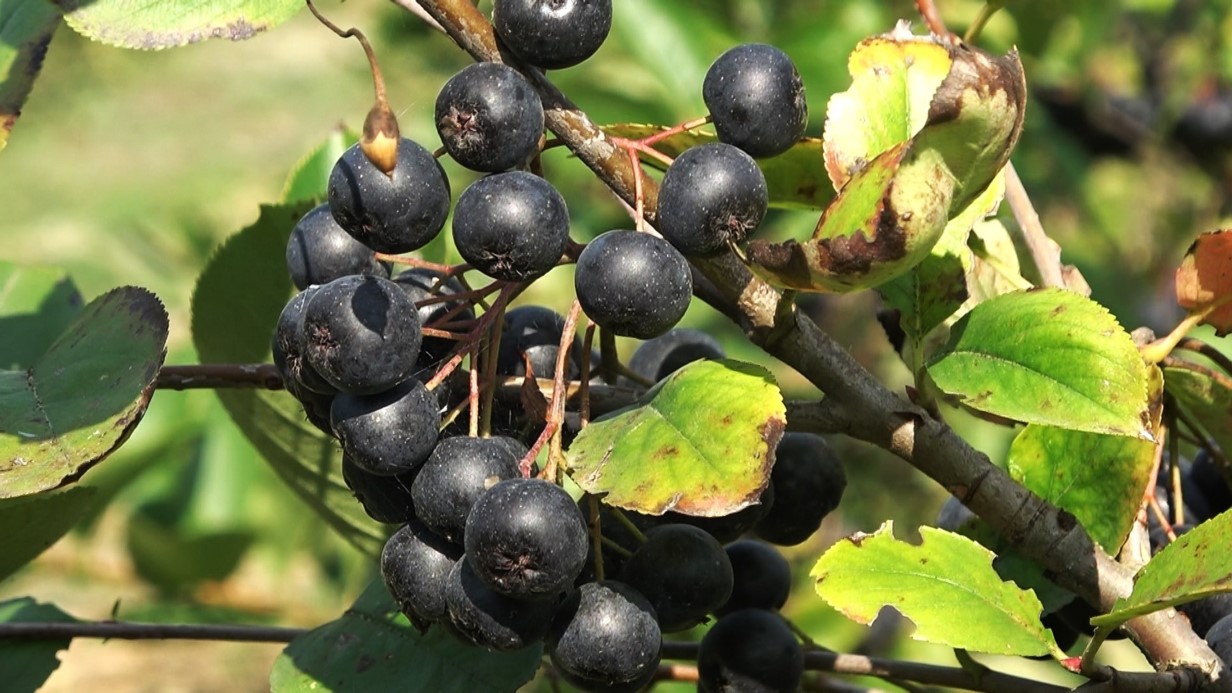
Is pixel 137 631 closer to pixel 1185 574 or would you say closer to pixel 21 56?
pixel 21 56

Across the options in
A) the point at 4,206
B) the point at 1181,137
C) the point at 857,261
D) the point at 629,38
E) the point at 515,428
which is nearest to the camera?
the point at 857,261

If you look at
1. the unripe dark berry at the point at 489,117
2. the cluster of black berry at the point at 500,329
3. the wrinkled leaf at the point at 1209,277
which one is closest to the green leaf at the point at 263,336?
the cluster of black berry at the point at 500,329

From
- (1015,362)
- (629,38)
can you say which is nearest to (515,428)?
(1015,362)

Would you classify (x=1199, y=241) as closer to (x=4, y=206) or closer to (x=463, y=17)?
(x=463, y=17)

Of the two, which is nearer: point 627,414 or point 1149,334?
point 627,414

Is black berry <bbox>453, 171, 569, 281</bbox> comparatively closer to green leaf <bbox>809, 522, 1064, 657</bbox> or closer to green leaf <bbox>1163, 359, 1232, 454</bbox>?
green leaf <bbox>809, 522, 1064, 657</bbox>

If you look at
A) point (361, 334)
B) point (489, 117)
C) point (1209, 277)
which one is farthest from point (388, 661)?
point (1209, 277)
